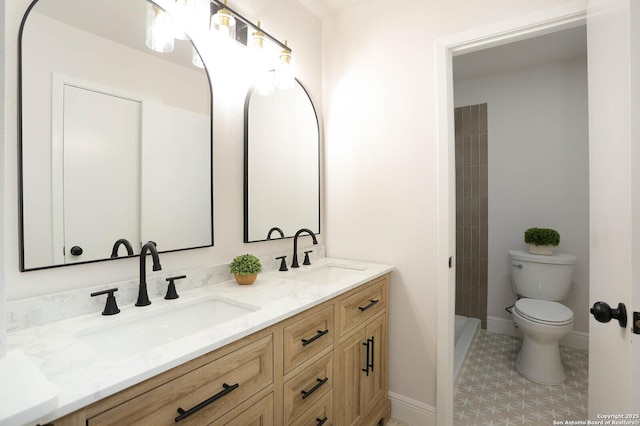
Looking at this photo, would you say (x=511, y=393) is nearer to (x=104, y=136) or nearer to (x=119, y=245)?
(x=119, y=245)

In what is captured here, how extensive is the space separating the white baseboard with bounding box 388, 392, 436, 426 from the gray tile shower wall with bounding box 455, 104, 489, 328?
1.60 metres

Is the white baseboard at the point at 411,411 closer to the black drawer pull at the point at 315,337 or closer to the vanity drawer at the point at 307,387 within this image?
the vanity drawer at the point at 307,387

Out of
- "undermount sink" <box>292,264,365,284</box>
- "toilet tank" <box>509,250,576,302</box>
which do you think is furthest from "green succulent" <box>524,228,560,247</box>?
"undermount sink" <box>292,264,365,284</box>

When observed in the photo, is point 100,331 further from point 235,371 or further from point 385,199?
point 385,199

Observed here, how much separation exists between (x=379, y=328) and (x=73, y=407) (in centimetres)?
143

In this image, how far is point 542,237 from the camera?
8.53 feet

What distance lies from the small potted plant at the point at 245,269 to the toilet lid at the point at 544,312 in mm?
1956

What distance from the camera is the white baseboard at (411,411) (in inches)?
69.9

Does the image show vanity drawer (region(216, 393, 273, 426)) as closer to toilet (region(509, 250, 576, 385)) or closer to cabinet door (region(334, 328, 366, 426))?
cabinet door (region(334, 328, 366, 426))

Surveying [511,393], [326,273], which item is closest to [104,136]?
[326,273]

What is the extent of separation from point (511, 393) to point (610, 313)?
1.49 m

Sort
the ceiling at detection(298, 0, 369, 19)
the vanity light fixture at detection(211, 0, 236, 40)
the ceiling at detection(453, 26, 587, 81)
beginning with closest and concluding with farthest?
the vanity light fixture at detection(211, 0, 236, 40) → the ceiling at detection(298, 0, 369, 19) → the ceiling at detection(453, 26, 587, 81)

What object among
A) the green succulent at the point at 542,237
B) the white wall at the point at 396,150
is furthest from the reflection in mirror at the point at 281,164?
the green succulent at the point at 542,237

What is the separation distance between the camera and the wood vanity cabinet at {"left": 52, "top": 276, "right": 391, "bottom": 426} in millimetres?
738
